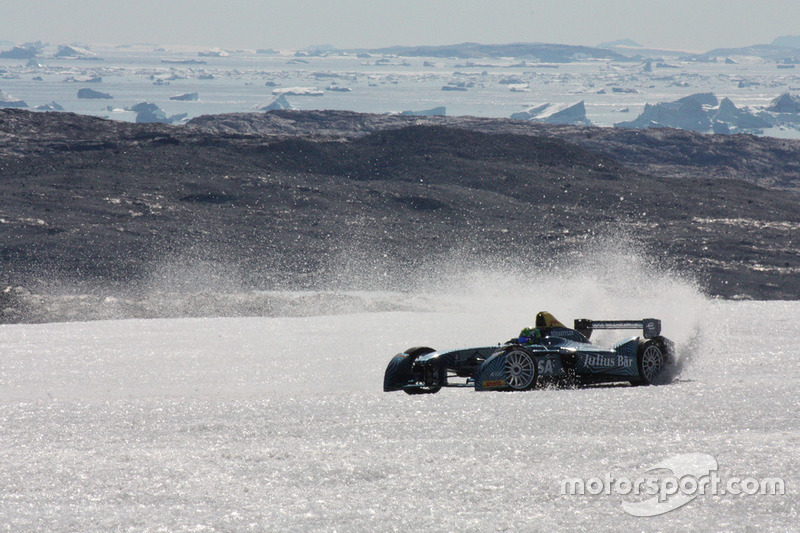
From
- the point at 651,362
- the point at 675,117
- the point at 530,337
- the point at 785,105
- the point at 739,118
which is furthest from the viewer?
the point at 785,105

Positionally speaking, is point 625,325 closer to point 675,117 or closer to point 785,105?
point 675,117

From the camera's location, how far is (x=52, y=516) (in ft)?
16.0

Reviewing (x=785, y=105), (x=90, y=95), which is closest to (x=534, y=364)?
(x=785, y=105)

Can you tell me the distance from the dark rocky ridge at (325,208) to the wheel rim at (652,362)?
13833 mm

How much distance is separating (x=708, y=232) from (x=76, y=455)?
30.2m

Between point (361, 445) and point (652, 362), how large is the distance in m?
4.18

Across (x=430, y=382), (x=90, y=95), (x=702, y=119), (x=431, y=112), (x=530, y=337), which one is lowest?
(x=430, y=382)

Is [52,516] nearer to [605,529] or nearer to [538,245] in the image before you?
[605,529]

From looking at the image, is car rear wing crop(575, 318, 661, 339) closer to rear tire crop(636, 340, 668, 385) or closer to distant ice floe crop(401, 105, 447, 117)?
rear tire crop(636, 340, 668, 385)

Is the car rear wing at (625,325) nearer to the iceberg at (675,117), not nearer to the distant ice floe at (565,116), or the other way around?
the distant ice floe at (565,116)

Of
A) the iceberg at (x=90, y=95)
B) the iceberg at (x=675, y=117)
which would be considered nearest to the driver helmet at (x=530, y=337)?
the iceberg at (x=675, y=117)

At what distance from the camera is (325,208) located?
109 ft

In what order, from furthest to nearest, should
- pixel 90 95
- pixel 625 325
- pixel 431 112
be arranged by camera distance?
1. pixel 90 95
2. pixel 431 112
3. pixel 625 325

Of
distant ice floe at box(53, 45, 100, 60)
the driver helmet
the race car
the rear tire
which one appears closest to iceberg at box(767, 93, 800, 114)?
the race car
